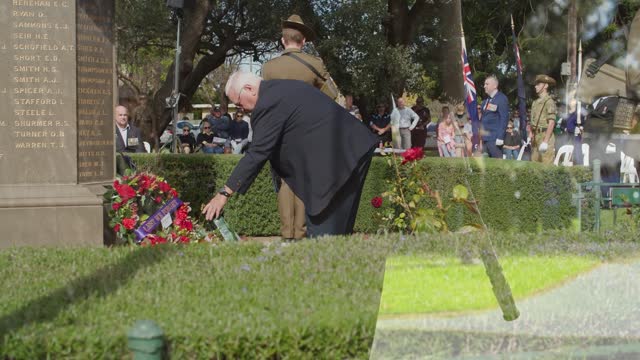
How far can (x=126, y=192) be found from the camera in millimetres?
7762

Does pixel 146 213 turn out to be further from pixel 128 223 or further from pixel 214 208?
pixel 214 208

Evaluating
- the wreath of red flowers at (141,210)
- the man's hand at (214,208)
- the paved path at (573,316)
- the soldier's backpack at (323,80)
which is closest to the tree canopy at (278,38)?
the soldier's backpack at (323,80)

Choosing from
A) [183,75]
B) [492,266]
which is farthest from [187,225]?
[183,75]

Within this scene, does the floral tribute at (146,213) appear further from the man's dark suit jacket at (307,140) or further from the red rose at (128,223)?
the man's dark suit jacket at (307,140)

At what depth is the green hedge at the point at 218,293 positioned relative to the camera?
10.5ft

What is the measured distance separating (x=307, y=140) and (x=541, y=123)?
A: 424 centimetres

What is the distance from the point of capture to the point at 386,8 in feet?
80.3

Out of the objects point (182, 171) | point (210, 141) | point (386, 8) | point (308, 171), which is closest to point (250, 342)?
point (308, 171)

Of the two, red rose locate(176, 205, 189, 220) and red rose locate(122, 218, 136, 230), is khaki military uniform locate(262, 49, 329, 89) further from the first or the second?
red rose locate(122, 218, 136, 230)

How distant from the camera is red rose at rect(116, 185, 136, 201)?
7757 millimetres

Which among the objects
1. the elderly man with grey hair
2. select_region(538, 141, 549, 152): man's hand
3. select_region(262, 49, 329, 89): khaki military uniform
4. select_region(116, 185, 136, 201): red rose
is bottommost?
select_region(116, 185, 136, 201): red rose

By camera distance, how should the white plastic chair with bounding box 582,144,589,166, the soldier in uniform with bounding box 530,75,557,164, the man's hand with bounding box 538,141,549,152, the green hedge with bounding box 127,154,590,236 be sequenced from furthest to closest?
the white plastic chair with bounding box 582,144,589,166 < the man's hand with bounding box 538,141,549,152 < the green hedge with bounding box 127,154,590,236 < the soldier in uniform with bounding box 530,75,557,164

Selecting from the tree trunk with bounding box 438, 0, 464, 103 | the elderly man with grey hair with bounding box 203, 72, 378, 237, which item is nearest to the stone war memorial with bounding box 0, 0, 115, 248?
the elderly man with grey hair with bounding box 203, 72, 378, 237

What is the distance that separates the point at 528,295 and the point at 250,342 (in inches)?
42.5
